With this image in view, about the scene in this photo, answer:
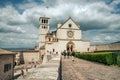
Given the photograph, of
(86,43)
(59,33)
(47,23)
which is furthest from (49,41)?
(47,23)

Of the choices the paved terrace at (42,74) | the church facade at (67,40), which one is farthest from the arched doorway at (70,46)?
the paved terrace at (42,74)

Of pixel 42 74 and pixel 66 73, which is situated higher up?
pixel 42 74

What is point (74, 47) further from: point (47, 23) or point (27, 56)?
point (47, 23)

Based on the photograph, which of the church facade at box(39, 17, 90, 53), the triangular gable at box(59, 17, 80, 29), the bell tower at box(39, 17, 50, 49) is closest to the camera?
the church facade at box(39, 17, 90, 53)

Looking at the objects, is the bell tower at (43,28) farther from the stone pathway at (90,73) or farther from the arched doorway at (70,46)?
the stone pathway at (90,73)

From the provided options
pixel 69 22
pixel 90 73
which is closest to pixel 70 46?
pixel 69 22

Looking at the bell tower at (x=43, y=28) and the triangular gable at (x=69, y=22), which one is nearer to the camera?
the triangular gable at (x=69, y=22)

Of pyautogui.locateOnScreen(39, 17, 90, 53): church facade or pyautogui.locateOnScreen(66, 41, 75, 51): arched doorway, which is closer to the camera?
pyautogui.locateOnScreen(39, 17, 90, 53): church facade

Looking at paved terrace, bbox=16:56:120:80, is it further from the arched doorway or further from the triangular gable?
the triangular gable

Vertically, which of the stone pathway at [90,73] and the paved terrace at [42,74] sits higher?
the paved terrace at [42,74]

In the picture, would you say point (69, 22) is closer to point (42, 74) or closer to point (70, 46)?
point (70, 46)

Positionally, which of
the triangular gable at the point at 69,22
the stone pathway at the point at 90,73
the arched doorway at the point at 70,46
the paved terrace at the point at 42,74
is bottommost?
the stone pathway at the point at 90,73

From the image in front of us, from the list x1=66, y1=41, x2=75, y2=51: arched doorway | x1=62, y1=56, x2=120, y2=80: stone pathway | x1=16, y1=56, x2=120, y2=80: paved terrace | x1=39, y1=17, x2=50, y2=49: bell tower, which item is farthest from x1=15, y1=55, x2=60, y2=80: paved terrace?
x1=39, y1=17, x2=50, y2=49: bell tower

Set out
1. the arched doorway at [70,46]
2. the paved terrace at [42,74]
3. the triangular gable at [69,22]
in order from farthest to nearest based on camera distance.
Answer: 1. the triangular gable at [69,22]
2. the arched doorway at [70,46]
3. the paved terrace at [42,74]
